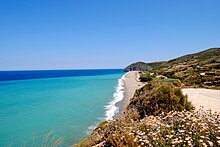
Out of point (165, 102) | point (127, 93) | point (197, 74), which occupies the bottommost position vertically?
point (127, 93)

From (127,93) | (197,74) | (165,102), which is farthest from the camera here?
(197,74)

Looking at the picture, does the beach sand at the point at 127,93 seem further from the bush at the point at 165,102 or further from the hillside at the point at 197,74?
the bush at the point at 165,102

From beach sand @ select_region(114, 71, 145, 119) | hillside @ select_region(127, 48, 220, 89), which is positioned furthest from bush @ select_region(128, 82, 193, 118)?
hillside @ select_region(127, 48, 220, 89)

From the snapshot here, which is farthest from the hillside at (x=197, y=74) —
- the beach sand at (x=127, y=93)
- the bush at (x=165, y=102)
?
the bush at (x=165, y=102)

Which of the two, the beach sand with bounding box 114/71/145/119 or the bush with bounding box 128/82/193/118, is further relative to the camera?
the beach sand with bounding box 114/71/145/119

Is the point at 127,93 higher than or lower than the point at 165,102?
lower

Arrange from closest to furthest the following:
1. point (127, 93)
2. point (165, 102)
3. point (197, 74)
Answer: point (165, 102), point (127, 93), point (197, 74)

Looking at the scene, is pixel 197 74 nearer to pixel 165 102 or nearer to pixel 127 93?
pixel 127 93

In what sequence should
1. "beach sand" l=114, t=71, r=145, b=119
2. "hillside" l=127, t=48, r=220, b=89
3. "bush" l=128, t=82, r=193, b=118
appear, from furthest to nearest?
1. "hillside" l=127, t=48, r=220, b=89
2. "beach sand" l=114, t=71, r=145, b=119
3. "bush" l=128, t=82, r=193, b=118

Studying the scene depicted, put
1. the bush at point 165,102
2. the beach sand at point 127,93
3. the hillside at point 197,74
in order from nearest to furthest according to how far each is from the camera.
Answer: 1. the bush at point 165,102
2. the beach sand at point 127,93
3. the hillside at point 197,74

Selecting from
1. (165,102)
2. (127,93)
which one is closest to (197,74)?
(127,93)

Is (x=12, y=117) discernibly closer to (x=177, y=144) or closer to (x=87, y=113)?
(x=87, y=113)

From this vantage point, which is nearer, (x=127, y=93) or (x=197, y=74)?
(x=127, y=93)

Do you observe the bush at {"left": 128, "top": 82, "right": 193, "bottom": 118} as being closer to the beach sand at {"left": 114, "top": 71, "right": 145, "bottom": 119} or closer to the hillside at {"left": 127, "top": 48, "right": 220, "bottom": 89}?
the beach sand at {"left": 114, "top": 71, "right": 145, "bottom": 119}
